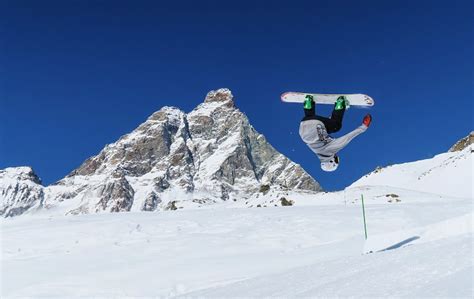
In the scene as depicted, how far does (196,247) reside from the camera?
19219 millimetres

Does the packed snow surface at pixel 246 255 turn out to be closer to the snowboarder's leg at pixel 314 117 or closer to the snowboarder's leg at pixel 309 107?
the snowboarder's leg at pixel 314 117

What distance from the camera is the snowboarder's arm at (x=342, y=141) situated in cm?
1148

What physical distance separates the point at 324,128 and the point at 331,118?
321 mm

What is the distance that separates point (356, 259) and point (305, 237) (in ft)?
23.3

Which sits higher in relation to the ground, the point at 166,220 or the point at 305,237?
the point at 166,220

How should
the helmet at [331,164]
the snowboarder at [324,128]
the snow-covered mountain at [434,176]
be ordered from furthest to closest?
the snow-covered mountain at [434,176]
the helmet at [331,164]
the snowboarder at [324,128]

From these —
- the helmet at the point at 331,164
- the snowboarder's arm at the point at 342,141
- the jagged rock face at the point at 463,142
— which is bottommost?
the helmet at the point at 331,164

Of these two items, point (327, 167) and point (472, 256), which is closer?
point (472, 256)

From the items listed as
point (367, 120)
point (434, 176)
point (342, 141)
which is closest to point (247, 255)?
point (342, 141)

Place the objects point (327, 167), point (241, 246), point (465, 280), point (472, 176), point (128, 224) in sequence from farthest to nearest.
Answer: point (472, 176) < point (128, 224) < point (241, 246) < point (327, 167) < point (465, 280)

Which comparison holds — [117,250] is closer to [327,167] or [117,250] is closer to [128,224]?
[128,224]

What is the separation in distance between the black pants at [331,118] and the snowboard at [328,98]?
0.83 m

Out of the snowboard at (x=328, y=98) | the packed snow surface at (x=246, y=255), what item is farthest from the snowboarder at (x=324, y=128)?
the packed snow surface at (x=246, y=255)

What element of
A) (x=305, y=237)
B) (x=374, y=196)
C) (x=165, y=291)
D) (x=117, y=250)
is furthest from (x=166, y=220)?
(x=374, y=196)
